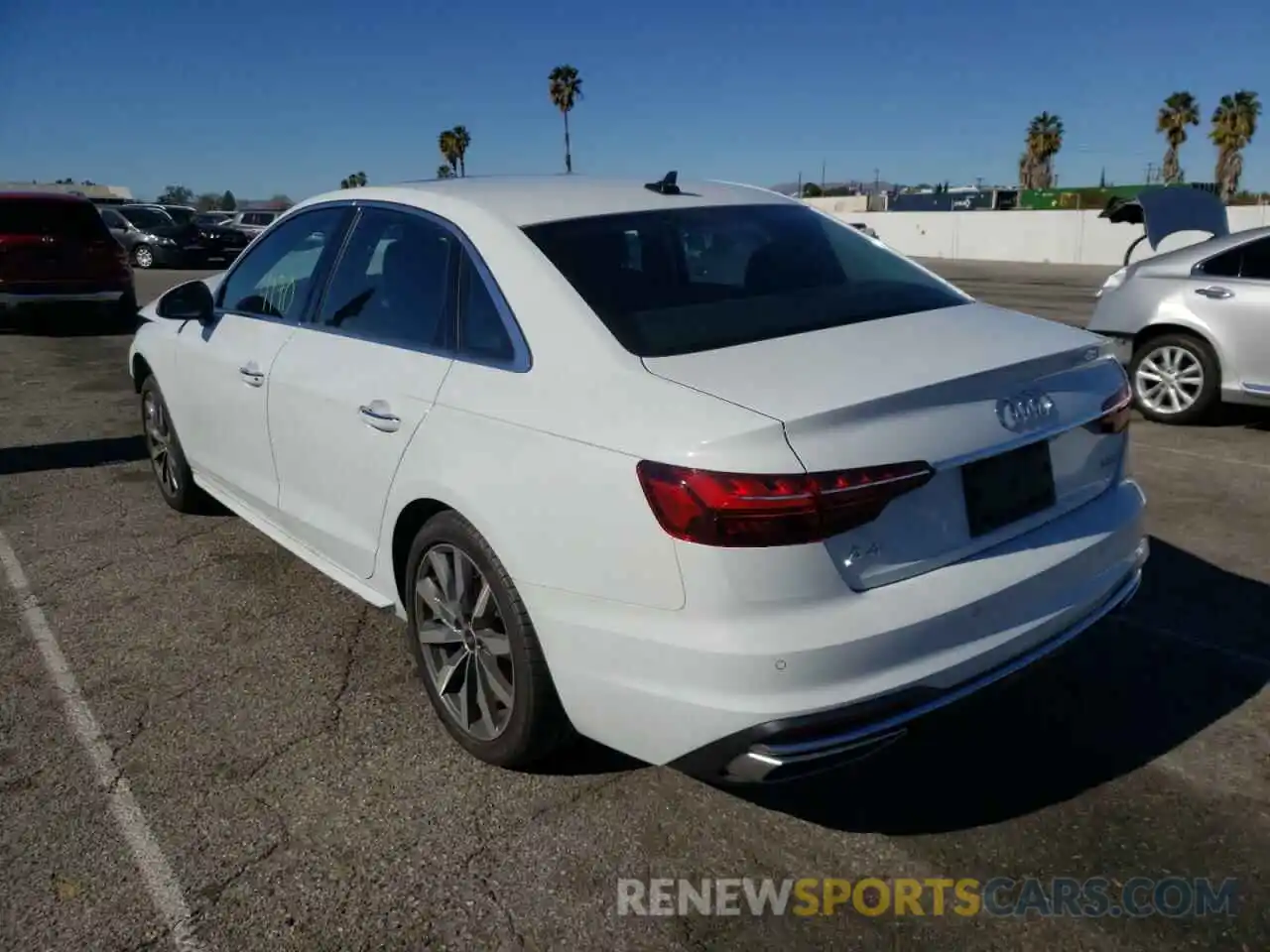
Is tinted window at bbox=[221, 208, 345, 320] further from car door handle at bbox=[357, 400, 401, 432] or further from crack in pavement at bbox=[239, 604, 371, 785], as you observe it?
crack in pavement at bbox=[239, 604, 371, 785]

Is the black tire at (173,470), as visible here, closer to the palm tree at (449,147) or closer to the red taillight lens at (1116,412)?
the red taillight lens at (1116,412)

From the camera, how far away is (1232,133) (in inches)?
2324

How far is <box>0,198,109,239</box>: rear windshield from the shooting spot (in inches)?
506

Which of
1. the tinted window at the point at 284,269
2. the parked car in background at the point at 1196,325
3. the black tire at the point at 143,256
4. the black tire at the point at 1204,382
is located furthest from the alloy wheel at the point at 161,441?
the black tire at the point at 143,256

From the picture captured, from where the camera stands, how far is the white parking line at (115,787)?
2.54 m

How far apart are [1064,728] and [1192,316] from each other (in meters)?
5.21

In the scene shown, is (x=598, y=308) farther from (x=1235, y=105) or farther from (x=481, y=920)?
(x=1235, y=105)

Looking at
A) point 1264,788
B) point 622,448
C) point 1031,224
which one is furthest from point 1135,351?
point 1031,224

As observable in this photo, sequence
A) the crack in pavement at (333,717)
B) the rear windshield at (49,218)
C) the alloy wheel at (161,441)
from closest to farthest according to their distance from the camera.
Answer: the crack in pavement at (333,717) < the alloy wheel at (161,441) < the rear windshield at (49,218)

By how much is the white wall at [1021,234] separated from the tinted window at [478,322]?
35509mm

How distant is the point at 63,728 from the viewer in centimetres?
342

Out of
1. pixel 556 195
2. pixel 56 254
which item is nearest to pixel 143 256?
pixel 56 254

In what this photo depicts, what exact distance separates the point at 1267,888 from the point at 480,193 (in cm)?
294

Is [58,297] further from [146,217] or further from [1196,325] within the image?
[146,217]
